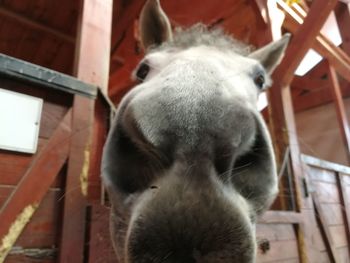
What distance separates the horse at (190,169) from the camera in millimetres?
530

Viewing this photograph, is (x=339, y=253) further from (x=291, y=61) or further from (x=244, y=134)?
(x=244, y=134)

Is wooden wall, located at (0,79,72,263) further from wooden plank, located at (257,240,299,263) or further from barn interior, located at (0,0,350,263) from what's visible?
wooden plank, located at (257,240,299,263)

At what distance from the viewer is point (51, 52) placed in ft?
12.1

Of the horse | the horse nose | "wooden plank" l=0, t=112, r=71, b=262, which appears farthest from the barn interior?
the horse nose

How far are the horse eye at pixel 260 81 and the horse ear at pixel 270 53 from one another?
29 cm

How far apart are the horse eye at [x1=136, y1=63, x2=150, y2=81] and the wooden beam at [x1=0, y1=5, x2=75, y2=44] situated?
2612 millimetres

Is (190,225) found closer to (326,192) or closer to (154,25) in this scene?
(154,25)

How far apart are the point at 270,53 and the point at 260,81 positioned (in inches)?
15.6

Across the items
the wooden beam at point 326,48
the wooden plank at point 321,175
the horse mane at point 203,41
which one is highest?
the wooden beam at point 326,48

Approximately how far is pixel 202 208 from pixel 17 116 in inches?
31.8

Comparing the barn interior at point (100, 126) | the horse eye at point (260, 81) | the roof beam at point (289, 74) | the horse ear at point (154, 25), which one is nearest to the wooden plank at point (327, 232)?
the barn interior at point (100, 126)

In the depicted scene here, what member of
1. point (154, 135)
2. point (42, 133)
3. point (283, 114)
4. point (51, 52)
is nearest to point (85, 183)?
point (42, 133)

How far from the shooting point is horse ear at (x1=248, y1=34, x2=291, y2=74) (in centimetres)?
142

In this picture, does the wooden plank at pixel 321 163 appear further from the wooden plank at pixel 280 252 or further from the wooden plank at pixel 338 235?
the wooden plank at pixel 280 252
